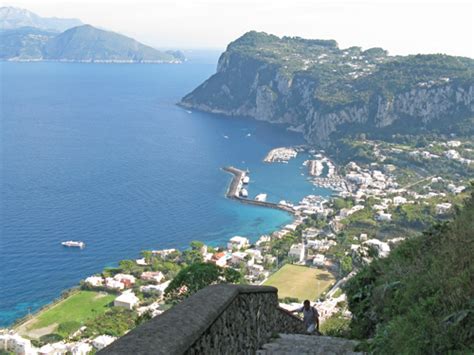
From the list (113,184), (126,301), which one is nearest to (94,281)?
(126,301)

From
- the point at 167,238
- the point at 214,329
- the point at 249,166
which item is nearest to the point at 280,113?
the point at 249,166

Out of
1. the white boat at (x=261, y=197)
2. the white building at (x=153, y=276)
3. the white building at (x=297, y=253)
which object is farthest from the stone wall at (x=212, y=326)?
the white boat at (x=261, y=197)

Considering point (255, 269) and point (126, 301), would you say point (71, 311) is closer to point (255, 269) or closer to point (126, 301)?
point (126, 301)

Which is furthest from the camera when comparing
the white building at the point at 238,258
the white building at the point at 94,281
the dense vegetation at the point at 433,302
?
the white building at the point at 238,258

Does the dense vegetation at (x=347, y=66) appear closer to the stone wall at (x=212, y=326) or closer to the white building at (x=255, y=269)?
the white building at (x=255, y=269)

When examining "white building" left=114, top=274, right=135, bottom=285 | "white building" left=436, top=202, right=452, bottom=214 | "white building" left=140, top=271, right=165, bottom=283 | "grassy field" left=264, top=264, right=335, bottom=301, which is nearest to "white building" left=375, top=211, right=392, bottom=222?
"white building" left=436, top=202, right=452, bottom=214
